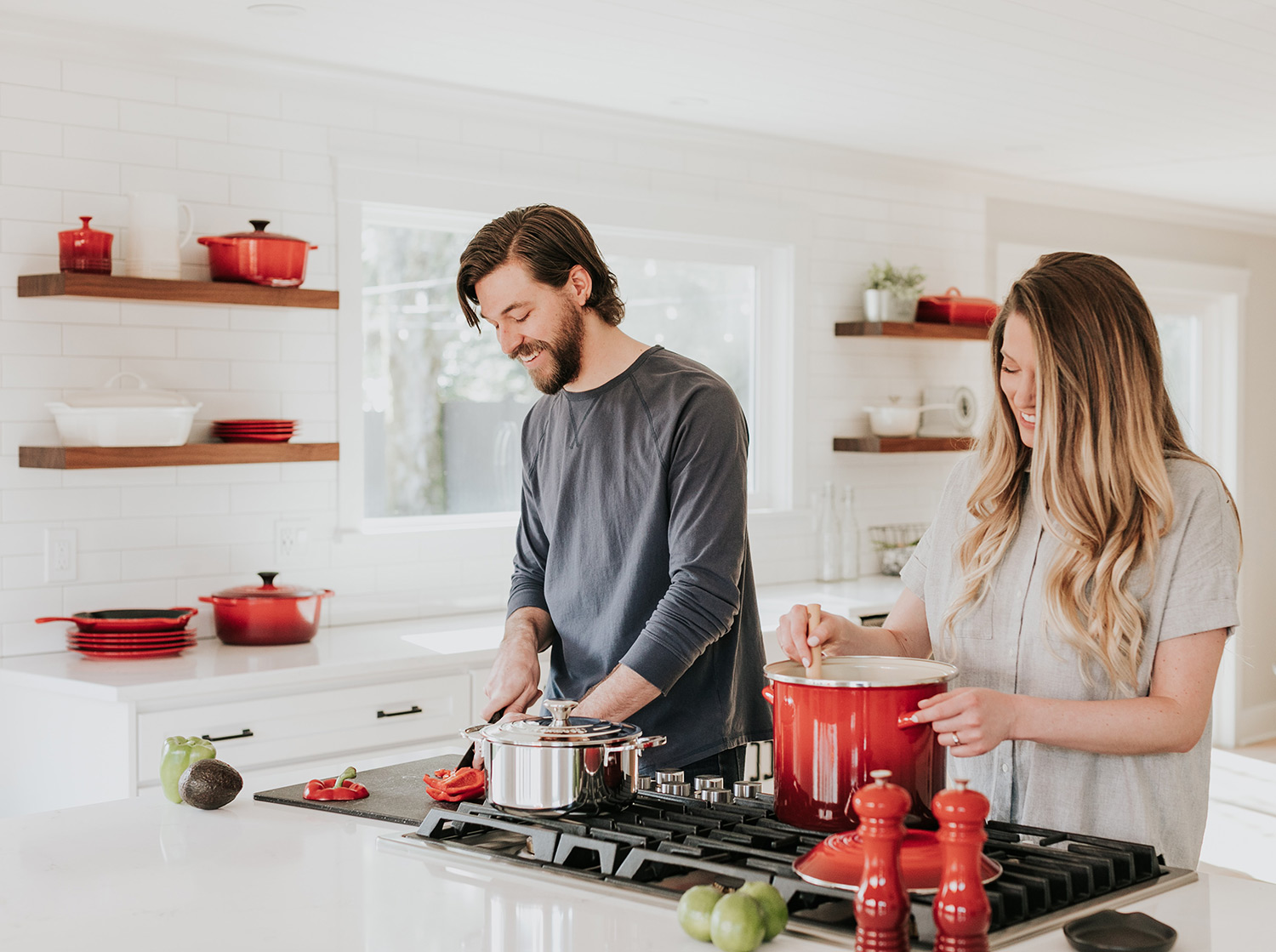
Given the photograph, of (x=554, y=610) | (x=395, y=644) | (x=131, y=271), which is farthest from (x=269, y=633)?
(x=554, y=610)

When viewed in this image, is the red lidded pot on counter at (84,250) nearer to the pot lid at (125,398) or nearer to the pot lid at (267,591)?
the pot lid at (125,398)

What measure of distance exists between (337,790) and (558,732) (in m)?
0.42

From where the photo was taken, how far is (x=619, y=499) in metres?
2.23

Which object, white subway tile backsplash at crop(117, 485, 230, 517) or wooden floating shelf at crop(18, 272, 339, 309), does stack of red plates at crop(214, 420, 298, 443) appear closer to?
white subway tile backsplash at crop(117, 485, 230, 517)

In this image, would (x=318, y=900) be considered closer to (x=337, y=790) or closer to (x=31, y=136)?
(x=337, y=790)

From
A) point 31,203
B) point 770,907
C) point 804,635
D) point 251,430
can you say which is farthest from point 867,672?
point 31,203

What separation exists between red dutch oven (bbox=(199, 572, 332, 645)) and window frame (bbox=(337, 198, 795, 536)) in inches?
19.3

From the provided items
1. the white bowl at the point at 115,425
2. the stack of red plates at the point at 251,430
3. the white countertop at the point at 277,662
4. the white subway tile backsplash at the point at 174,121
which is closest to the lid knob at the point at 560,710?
the white countertop at the point at 277,662

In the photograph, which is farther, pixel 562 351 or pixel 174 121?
pixel 174 121

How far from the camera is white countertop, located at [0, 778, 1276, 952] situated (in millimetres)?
1309

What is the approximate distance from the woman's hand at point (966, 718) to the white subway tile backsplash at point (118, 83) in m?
2.97

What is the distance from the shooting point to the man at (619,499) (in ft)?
6.98

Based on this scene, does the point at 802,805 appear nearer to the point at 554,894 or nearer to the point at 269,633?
the point at 554,894

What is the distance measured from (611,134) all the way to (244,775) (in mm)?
2449
